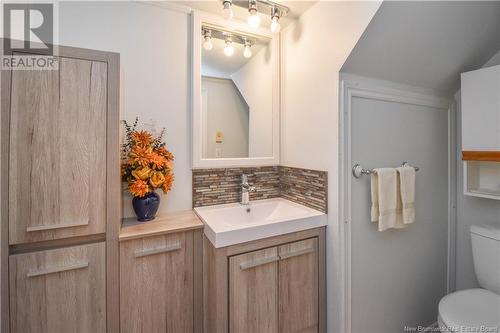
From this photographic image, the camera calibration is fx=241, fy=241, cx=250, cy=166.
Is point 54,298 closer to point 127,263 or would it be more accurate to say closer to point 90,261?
point 90,261

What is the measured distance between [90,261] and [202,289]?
1.82 feet

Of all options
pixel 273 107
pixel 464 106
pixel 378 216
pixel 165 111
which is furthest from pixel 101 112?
pixel 464 106

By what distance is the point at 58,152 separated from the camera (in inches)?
38.8

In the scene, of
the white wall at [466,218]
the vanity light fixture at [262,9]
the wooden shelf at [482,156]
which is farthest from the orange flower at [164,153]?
the white wall at [466,218]

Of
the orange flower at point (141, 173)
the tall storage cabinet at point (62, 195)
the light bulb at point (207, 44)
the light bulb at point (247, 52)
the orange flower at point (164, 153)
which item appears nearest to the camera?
the tall storage cabinet at point (62, 195)

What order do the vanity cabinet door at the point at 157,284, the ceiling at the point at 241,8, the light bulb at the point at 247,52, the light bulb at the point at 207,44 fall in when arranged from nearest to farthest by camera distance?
the vanity cabinet door at the point at 157,284 < the ceiling at the point at 241,8 < the light bulb at the point at 207,44 < the light bulb at the point at 247,52

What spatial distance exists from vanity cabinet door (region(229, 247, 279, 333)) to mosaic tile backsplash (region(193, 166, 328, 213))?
460 millimetres

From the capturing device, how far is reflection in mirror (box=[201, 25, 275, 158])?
1.60m

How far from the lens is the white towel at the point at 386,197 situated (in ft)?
4.49

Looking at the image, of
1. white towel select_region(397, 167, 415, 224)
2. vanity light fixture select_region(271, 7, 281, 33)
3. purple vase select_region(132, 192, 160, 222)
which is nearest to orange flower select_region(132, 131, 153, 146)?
purple vase select_region(132, 192, 160, 222)

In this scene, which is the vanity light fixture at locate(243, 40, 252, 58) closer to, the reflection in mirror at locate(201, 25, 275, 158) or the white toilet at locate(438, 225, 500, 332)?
the reflection in mirror at locate(201, 25, 275, 158)

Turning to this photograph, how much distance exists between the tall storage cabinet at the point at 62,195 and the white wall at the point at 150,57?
0.32 metres

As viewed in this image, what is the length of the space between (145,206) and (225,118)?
77 cm

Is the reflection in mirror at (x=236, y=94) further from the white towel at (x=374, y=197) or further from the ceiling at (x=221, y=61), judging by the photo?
the white towel at (x=374, y=197)
